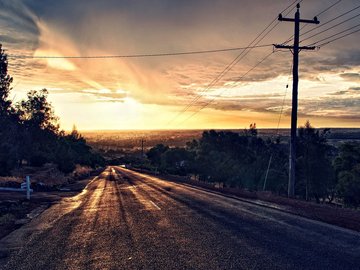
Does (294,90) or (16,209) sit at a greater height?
(294,90)

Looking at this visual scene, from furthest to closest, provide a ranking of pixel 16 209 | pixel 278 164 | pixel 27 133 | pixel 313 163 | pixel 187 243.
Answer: pixel 278 164
pixel 313 163
pixel 27 133
pixel 16 209
pixel 187 243

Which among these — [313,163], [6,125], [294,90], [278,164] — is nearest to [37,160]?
[6,125]

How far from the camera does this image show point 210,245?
818cm

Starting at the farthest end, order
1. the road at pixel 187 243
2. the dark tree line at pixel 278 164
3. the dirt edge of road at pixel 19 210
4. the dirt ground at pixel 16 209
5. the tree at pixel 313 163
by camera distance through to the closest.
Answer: the tree at pixel 313 163 < the dark tree line at pixel 278 164 < the dirt ground at pixel 16 209 < the dirt edge of road at pixel 19 210 < the road at pixel 187 243

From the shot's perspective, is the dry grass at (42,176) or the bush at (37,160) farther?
the bush at (37,160)

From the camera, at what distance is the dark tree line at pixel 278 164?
1939 inches

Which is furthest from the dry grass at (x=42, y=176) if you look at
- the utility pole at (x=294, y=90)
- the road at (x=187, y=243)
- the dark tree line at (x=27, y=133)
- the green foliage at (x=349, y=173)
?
the green foliage at (x=349, y=173)

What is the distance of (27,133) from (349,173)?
46143mm

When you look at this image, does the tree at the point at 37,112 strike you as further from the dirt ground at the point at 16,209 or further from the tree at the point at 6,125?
the dirt ground at the point at 16,209

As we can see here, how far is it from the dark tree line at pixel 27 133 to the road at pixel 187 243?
25549 mm

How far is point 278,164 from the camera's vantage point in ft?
221

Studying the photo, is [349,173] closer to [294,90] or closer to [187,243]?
[294,90]

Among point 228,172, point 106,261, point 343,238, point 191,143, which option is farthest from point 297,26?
point 191,143

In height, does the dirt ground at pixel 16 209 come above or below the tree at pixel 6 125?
below
